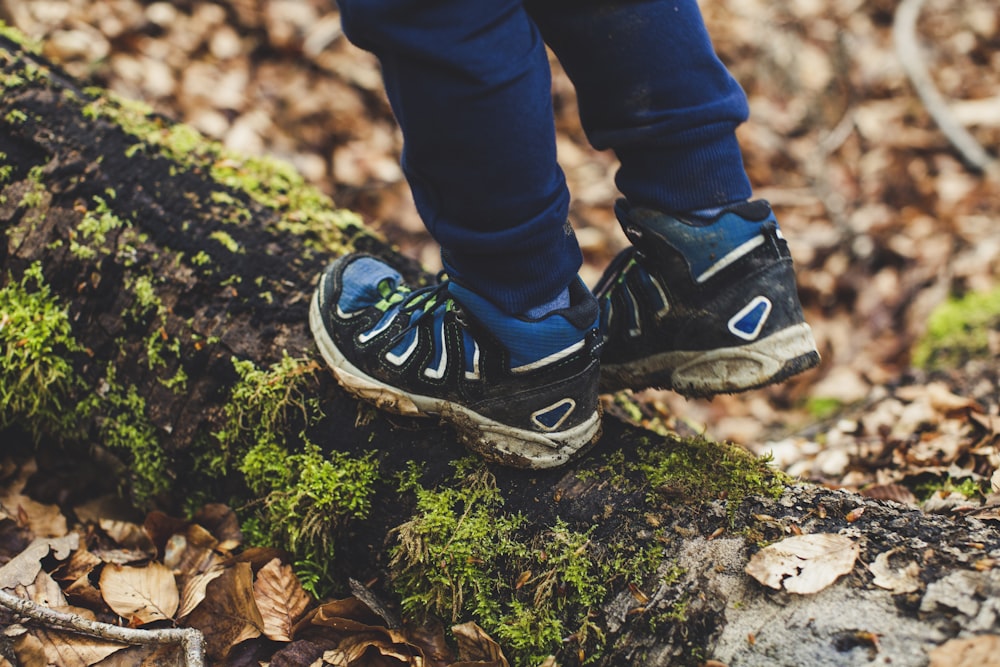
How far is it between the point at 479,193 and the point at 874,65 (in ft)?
19.9

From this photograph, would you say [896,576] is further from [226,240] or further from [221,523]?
[226,240]

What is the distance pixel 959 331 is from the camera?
362 cm

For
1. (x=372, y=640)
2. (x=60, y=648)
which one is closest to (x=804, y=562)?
(x=372, y=640)

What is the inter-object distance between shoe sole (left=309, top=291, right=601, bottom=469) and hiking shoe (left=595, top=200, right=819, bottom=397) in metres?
0.29

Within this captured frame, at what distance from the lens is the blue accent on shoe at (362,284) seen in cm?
192

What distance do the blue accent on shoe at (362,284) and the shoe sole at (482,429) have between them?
0.12 metres

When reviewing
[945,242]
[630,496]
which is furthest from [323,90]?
[945,242]

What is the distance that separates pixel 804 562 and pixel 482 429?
0.78 metres

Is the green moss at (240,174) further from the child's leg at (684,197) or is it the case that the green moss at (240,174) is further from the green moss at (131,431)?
the child's leg at (684,197)

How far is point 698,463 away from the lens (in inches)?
68.7

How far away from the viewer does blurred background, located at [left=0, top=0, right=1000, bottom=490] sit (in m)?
4.12

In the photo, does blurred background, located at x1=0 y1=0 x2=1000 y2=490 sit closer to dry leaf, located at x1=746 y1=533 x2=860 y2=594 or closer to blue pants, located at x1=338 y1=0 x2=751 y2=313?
dry leaf, located at x1=746 y1=533 x2=860 y2=594

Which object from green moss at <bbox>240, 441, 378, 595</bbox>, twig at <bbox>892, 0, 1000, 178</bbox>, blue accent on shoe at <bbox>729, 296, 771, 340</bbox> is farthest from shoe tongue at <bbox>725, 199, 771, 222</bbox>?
twig at <bbox>892, 0, 1000, 178</bbox>

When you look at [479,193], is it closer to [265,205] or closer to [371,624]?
[371,624]
